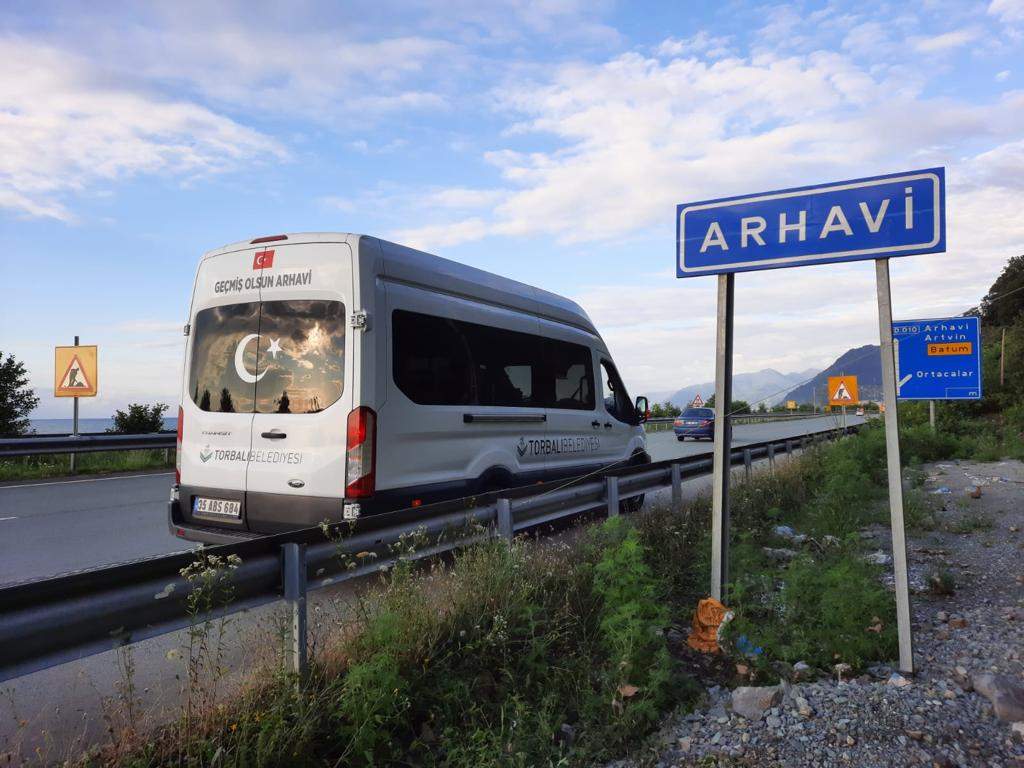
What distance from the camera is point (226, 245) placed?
646cm

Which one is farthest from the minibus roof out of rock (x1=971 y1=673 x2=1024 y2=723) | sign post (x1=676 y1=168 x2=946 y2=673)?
rock (x1=971 y1=673 x2=1024 y2=723)

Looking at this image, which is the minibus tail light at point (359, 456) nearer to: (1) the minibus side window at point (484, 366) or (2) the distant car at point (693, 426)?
(1) the minibus side window at point (484, 366)

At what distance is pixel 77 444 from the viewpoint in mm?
14273

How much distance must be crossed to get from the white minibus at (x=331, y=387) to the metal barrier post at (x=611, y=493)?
41.7 inches

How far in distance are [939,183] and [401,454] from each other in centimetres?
418

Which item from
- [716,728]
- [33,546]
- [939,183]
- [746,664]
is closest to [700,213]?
[939,183]

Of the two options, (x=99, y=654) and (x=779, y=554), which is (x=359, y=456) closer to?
(x=99, y=654)

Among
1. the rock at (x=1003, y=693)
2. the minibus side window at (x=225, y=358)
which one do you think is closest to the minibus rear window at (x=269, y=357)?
the minibus side window at (x=225, y=358)

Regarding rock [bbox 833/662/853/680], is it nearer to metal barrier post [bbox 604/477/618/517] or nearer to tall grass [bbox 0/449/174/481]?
metal barrier post [bbox 604/477/618/517]

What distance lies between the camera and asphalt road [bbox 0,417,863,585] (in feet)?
23.1

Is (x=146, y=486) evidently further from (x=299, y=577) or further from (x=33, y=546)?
(x=299, y=577)

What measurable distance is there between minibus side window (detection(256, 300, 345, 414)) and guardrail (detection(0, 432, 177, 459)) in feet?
32.9

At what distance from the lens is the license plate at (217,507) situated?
597cm

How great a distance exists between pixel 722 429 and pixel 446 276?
307cm
